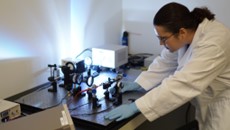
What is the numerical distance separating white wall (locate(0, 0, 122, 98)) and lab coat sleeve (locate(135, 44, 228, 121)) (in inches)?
30.5

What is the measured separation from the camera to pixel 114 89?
4.97ft

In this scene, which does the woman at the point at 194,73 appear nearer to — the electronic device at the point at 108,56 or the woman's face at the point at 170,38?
the woman's face at the point at 170,38

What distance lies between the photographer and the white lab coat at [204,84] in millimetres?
1214

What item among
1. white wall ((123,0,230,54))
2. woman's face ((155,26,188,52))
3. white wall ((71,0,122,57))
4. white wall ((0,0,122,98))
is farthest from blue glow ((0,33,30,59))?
white wall ((123,0,230,54))

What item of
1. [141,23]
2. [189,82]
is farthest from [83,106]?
[141,23]

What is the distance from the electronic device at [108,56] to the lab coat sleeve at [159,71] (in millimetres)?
333

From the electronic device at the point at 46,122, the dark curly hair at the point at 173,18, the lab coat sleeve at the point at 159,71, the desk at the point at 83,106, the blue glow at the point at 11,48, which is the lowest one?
the desk at the point at 83,106

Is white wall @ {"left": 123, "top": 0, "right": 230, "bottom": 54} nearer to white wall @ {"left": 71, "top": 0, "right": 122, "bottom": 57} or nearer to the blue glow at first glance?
white wall @ {"left": 71, "top": 0, "right": 122, "bottom": 57}

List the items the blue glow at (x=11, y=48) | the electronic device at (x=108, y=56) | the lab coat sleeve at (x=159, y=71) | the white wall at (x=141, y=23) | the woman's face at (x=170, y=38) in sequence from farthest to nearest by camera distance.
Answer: the white wall at (x=141, y=23), the electronic device at (x=108, y=56), the lab coat sleeve at (x=159, y=71), the blue glow at (x=11, y=48), the woman's face at (x=170, y=38)

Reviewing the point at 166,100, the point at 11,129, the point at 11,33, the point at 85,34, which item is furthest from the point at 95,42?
the point at 11,129

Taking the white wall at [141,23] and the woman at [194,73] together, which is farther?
the white wall at [141,23]

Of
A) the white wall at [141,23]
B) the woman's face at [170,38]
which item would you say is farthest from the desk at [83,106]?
the white wall at [141,23]

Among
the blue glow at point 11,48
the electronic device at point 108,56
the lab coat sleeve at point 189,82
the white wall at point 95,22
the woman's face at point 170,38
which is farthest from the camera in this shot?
the white wall at point 95,22

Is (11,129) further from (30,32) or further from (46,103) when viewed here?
(30,32)
